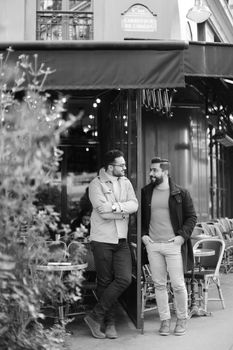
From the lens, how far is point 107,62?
17.4ft

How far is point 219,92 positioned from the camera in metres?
10.1

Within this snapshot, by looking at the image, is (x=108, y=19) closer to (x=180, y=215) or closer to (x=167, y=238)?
(x=180, y=215)

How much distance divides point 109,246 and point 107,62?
6.39ft

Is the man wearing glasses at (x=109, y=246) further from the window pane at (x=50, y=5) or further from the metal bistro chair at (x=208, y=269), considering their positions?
the window pane at (x=50, y=5)

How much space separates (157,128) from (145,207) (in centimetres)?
527

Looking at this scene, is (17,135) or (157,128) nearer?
(17,135)

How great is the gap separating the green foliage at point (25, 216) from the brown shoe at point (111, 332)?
5.79ft

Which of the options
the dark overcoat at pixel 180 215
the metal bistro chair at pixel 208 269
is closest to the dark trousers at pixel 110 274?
the dark overcoat at pixel 180 215

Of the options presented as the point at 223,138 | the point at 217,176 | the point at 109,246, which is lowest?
the point at 109,246

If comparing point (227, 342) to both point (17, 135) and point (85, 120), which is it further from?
point (85, 120)

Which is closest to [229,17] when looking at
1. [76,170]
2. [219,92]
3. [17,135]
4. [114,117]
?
[219,92]

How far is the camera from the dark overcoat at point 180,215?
548 cm

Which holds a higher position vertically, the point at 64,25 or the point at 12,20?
the point at 12,20

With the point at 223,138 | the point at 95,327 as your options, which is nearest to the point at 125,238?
the point at 95,327
